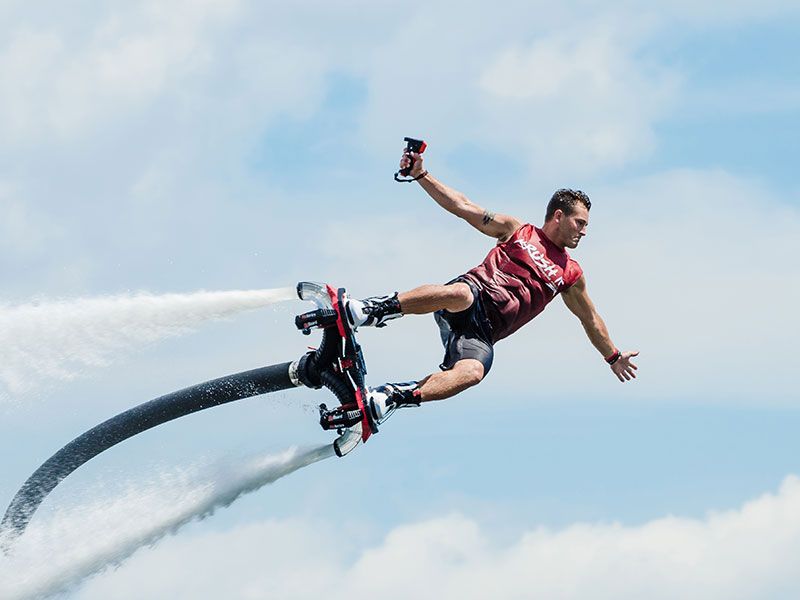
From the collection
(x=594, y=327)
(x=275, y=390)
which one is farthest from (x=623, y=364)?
(x=275, y=390)

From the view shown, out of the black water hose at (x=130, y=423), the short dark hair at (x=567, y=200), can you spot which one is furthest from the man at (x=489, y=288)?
the black water hose at (x=130, y=423)

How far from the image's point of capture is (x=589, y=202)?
1767 centimetres

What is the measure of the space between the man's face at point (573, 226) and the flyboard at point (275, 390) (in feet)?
9.77

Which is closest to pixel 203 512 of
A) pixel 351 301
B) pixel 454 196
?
pixel 351 301

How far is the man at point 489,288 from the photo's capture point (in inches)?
635

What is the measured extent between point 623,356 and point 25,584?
8458 millimetres

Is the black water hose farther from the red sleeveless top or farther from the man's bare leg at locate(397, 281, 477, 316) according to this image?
the red sleeveless top

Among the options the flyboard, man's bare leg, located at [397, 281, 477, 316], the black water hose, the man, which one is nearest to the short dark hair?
the man

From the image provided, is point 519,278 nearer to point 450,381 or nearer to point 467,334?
point 467,334

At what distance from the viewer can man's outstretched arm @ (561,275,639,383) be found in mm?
18312

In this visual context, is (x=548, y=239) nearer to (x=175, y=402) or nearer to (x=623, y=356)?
(x=623, y=356)

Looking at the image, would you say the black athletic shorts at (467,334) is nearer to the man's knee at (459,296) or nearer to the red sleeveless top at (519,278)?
the red sleeveless top at (519,278)

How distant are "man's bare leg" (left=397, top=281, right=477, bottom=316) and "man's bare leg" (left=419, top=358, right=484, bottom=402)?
707mm

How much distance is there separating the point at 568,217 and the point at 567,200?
211mm
